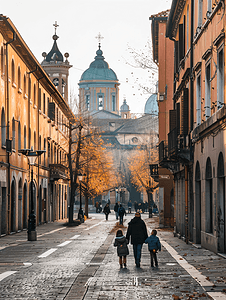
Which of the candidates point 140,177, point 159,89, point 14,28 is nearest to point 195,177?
point 14,28

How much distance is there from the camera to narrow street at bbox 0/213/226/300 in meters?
11.3

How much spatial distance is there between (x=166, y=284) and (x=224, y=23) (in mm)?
7979

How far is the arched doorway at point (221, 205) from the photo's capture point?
17797 mm

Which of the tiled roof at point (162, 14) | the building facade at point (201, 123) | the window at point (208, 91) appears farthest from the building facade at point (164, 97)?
the window at point (208, 91)

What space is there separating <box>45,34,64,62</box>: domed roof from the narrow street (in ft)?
156

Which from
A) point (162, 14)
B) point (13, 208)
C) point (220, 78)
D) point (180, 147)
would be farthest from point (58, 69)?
point (220, 78)

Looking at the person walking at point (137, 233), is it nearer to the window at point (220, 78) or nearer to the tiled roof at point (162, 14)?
the window at point (220, 78)

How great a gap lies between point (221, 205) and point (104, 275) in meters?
5.34

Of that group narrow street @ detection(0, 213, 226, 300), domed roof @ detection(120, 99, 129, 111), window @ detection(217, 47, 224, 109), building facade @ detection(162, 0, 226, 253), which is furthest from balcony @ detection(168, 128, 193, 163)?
domed roof @ detection(120, 99, 129, 111)

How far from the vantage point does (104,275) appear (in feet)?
46.2

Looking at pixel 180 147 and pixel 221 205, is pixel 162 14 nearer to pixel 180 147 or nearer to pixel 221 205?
pixel 180 147

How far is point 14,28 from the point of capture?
29.8 m

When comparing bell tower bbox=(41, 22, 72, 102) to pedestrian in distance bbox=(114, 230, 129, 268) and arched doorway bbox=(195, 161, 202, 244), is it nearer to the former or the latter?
arched doorway bbox=(195, 161, 202, 244)

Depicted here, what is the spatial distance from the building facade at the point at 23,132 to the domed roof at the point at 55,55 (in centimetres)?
1483
